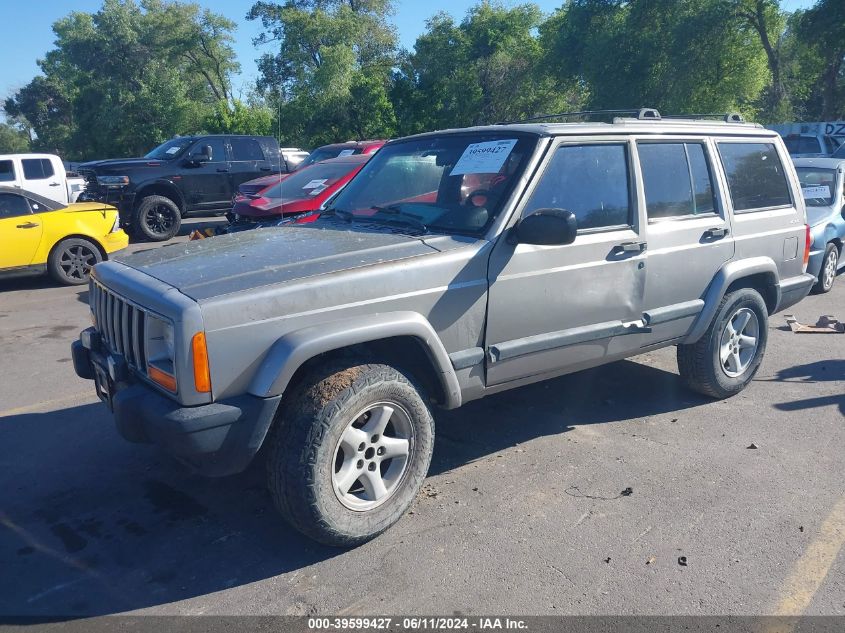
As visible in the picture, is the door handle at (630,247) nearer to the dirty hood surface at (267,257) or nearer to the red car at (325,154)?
the dirty hood surface at (267,257)

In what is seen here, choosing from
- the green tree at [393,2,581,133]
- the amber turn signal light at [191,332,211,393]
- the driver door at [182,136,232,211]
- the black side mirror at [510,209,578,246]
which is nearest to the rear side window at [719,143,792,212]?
the black side mirror at [510,209,578,246]

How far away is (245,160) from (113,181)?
115 inches

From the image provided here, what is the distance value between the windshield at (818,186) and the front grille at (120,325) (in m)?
8.57

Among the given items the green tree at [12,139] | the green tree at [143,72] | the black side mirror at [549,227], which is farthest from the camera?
the green tree at [12,139]

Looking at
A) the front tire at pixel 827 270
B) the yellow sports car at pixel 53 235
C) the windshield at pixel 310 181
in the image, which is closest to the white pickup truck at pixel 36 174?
the yellow sports car at pixel 53 235

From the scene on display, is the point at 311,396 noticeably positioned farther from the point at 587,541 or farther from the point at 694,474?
the point at 694,474

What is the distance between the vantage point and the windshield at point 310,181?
957 centimetres

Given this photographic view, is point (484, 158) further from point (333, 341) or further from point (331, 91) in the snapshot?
point (331, 91)

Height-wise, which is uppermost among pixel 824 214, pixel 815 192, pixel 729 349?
pixel 815 192

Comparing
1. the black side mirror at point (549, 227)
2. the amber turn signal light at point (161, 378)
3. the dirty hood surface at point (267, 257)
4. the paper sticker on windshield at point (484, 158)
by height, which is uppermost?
the paper sticker on windshield at point (484, 158)

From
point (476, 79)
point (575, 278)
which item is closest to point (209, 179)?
point (575, 278)

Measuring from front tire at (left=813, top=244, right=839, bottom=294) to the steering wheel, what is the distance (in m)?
6.68

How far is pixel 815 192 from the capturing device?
9.42 m

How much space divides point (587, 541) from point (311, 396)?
4.93ft
